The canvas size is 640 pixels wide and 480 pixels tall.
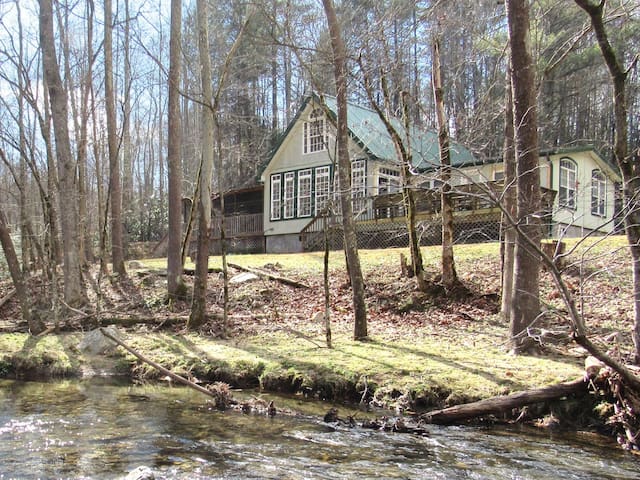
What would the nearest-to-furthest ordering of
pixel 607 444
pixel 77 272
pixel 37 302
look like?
pixel 607 444
pixel 77 272
pixel 37 302

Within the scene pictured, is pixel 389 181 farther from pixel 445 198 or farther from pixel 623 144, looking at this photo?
pixel 623 144

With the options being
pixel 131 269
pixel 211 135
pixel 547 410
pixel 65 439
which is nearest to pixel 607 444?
pixel 547 410

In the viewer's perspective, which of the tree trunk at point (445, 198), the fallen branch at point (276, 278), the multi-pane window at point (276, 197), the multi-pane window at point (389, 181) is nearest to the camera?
the multi-pane window at point (389, 181)

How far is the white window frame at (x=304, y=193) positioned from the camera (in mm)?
24855

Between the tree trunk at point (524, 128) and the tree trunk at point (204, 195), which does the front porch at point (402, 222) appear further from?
the tree trunk at point (524, 128)

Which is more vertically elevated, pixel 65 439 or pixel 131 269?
pixel 131 269

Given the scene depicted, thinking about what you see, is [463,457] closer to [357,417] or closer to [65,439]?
[357,417]

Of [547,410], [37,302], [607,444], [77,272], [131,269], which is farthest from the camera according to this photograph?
[131,269]

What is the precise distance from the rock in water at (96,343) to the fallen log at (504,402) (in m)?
6.65

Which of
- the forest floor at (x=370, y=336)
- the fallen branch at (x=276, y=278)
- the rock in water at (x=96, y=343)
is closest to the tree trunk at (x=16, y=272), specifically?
the forest floor at (x=370, y=336)

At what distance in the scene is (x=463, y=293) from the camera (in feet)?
38.5

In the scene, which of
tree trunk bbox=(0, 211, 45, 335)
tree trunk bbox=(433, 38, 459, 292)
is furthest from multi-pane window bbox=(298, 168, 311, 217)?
tree trunk bbox=(0, 211, 45, 335)

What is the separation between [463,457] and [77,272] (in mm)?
10727

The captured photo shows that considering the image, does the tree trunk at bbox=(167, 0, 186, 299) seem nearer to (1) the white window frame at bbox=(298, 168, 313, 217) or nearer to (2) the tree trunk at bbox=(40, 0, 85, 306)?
(2) the tree trunk at bbox=(40, 0, 85, 306)
